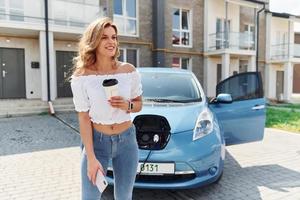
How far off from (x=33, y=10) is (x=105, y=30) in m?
12.5

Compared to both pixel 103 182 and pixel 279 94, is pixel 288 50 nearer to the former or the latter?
pixel 279 94

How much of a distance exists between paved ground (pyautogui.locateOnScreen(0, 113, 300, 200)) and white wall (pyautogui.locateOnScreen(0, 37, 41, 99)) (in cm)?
656

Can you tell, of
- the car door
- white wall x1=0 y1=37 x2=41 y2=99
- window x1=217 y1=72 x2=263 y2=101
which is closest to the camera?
the car door

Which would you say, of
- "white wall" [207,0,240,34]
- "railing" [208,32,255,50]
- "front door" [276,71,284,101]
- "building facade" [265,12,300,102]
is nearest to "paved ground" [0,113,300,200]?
"railing" [208,32,255,50]

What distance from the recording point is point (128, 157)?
7.27ft

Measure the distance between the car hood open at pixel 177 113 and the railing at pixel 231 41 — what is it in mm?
15720

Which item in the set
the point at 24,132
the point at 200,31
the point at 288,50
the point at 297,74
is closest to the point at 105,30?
the point at 24,132

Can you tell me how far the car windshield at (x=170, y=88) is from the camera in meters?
4.64

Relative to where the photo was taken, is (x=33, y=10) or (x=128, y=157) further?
(x=33, y=10)

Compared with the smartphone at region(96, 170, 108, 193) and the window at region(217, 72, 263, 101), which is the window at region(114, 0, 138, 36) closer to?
the window at region(217, 72, 263, 101)

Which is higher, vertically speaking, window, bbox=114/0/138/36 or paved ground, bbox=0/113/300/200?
window, bbox=114/0/138/36

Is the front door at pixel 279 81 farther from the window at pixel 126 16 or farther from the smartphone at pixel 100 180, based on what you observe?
the smartphone at pixel 100 180

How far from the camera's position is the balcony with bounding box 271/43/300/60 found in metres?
22.2

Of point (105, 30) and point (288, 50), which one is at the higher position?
point (288, 50)
